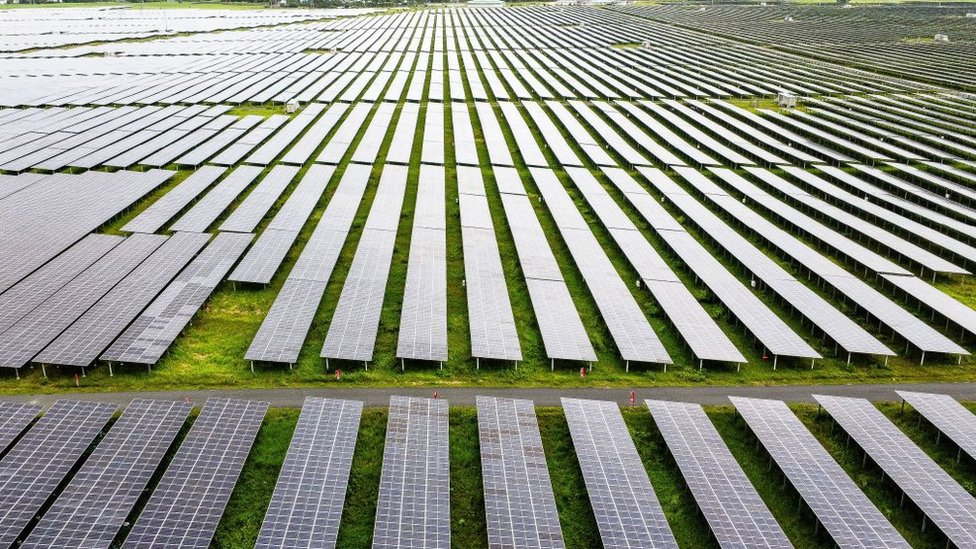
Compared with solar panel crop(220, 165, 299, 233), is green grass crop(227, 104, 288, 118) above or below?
above

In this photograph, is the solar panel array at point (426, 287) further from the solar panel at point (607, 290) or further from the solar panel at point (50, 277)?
the solar panel at point (50, 277)

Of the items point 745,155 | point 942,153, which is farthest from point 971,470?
point 942,153

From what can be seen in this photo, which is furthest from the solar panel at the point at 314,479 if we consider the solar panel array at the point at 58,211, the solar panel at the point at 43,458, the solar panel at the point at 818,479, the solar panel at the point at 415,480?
the solar panel array at the point at 58,211

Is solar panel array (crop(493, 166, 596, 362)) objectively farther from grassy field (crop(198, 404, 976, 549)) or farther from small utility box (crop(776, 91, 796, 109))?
small utility box (crop(776, 91, 796, 109))

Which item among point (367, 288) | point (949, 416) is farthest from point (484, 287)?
point (949, 416)

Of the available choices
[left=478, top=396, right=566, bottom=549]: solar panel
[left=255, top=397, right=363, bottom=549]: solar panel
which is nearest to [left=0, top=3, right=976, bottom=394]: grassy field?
[left=478, top=396, right=566, bottom=549]: solar panel

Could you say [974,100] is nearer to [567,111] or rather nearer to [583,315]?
[567,111]
